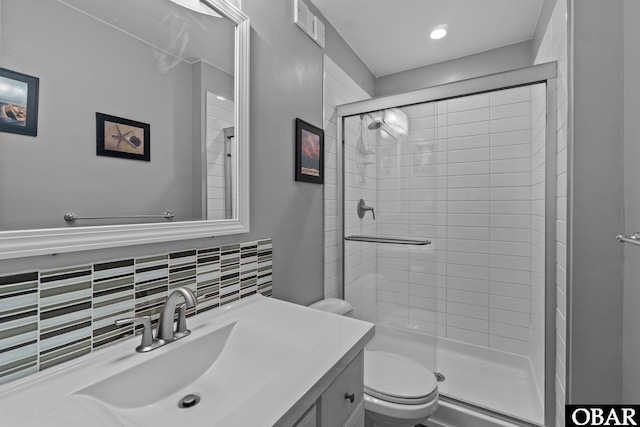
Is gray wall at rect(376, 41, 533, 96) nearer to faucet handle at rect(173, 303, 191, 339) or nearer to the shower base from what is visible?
the shower base

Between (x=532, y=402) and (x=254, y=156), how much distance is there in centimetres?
187

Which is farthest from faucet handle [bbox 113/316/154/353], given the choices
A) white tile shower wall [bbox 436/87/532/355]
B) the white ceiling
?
the white ceiling

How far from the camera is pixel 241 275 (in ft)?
3.85

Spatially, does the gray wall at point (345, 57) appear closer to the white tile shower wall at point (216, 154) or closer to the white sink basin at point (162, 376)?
the white tile shower wall at point (216, 154)

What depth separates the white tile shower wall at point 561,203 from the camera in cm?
122

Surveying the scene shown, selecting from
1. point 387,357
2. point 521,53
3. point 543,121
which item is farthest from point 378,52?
point 387,357

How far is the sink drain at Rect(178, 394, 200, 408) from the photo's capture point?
0.72 meters

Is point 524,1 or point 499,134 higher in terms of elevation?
point 524,1

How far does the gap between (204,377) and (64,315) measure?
0.39 m

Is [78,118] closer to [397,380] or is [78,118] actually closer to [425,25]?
[397,380]

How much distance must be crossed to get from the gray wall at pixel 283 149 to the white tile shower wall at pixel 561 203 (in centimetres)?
116

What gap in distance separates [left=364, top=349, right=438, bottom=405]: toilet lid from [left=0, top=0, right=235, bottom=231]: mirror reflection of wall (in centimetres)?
106

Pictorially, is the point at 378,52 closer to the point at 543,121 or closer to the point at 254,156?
the point at 543,121

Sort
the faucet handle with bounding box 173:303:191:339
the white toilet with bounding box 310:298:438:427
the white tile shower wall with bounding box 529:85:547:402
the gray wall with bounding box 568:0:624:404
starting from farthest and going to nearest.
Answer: the white tile shower wall with bounding box 529:85:547:402, the white toilet with bounding box 310:298:438:427, the gray wall with bounding box 568:0:624:404, the faucet handle with bounding box 173:303:191:339
